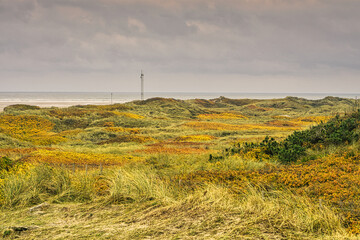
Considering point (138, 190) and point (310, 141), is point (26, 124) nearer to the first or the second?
point (310, 141)

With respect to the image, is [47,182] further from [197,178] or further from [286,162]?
[286,162]

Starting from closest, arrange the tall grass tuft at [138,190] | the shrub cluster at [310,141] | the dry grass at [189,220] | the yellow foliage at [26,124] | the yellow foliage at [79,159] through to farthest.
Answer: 1. the dry grass at [189,220]
2. the tall grass tuft at [138,190]
3. the shrub cluster at [310,141]
4. the yellow foliage at [79,159]
5. the yellow foliage at [26,124]

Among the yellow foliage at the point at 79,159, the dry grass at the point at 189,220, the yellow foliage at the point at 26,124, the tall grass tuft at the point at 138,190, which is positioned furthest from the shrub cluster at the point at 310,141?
the yellow foliage at the point at 26,124

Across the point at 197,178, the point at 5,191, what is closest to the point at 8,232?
the point at 5,191

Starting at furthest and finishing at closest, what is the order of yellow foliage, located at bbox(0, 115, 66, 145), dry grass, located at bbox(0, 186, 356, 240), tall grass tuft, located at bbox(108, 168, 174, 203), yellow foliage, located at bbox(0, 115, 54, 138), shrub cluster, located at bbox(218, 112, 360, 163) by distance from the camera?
yellow foliage, located at bbox(0, 115, 54, 138), yellow foliage, located at bbox(0, 115, 66, 145), shrub cluster, located at bbox(218, 112, 360, 163), tall grass tuft, located at bbox(108, 168, 174, 203), dry grass, located at bbox(0, 186, 356, 240)

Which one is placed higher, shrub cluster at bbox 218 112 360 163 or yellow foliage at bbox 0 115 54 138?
shrub cluster at bbox 218 112 360 163

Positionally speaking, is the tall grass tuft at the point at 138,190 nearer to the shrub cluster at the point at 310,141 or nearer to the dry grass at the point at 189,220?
the dry grass at the point at 189,220

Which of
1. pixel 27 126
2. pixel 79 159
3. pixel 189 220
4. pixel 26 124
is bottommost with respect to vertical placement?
pixel 79 159

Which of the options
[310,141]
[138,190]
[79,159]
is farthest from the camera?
[79,159]

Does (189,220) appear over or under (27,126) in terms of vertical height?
over

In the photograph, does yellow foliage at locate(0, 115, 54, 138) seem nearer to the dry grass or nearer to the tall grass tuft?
the tall grass tuft

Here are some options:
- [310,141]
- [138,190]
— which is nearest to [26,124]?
[310,141]

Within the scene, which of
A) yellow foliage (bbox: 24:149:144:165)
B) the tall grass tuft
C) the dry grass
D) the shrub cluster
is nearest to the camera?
the dry grass

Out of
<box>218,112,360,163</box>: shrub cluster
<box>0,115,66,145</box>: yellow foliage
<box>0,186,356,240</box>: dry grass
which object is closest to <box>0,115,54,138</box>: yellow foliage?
<box>0,115,66,145</box>: yellow foliage
